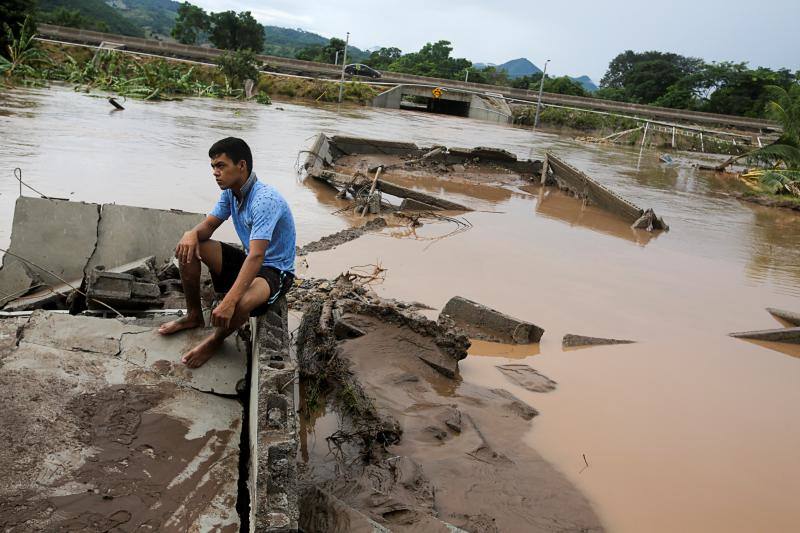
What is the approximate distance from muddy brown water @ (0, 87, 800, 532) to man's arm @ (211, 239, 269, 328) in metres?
1.19

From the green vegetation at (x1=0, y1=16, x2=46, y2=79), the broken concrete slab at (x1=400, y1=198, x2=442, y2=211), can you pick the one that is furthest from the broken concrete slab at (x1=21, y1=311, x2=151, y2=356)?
the green vegetation at (x1=0, y1=16, x2=46, y2=79)

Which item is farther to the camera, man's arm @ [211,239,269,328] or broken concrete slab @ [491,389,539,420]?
broken concrete slab @ [491,389,539,420]

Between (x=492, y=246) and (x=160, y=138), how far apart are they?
8905 millimetres

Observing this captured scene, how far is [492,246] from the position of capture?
9.57 meters

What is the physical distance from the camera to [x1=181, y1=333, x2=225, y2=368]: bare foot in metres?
3.57

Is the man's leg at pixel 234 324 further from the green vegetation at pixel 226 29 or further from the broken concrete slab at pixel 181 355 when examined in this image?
the green vegetation at pixel 226 29

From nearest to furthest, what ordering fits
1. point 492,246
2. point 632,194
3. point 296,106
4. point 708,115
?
1. point 492,246
2. point 632,194
3. point 296,106
4. point 708,115

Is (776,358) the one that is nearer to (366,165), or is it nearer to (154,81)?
(366,165)

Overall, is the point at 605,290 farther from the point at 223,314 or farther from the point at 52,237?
the point at 52,237

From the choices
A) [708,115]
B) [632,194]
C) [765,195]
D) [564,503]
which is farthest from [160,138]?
[708,115]

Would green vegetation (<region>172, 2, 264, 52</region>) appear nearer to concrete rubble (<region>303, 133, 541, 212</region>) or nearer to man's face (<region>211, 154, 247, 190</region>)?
concrete rubble (<region>303, 133, 541, 212</region>)

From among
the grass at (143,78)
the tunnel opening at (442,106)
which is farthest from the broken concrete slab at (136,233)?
the tunnel opening at (442,106)

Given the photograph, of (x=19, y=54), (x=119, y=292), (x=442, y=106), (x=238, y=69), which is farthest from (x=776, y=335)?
(x=442, y=106)

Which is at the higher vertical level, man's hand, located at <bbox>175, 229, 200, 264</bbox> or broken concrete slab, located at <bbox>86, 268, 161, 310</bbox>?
man's hand, located at <bbox>175, 229, 200, 264</bbox>
